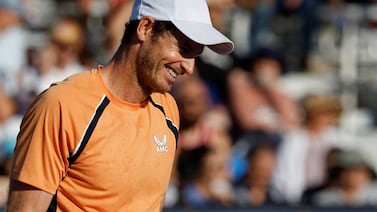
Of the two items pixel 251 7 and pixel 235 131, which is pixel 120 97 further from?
pixel 251 7

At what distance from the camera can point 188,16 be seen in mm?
3129

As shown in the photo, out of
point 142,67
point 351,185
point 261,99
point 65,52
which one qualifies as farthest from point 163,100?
point 65,52

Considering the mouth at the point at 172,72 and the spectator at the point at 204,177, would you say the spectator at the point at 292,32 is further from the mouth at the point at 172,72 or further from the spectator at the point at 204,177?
the mouth at the point at 172,72

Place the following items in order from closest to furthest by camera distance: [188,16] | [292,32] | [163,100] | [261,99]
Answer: [188,16] < [163,100] < [261,99] < [292,32]

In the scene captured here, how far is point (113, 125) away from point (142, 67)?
0.23 metres

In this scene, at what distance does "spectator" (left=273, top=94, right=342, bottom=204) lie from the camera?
285 inches

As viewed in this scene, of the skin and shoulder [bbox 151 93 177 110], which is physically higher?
the skin

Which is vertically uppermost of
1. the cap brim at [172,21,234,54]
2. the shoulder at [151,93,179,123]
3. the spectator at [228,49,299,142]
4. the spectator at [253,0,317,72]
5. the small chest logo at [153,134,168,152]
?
the cap brim at [172,21,234,54]

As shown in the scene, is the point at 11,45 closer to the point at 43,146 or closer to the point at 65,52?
the point at 65,52

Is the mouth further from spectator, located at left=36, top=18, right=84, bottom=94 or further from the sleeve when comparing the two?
spectator, located at left=36, top=18, right=84, bottom=94

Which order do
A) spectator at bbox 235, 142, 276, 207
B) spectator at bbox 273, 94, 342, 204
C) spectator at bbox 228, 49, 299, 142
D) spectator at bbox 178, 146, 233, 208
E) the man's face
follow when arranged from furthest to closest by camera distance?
1. spectator at bbox 228, 49, 299, 142
2. spectator at bbox 273, 94, 342, 204
3. spectator at bbox 235, 142, 276, 207
4. spectator at bbox 178, 146, 233, 208
5. the man's face

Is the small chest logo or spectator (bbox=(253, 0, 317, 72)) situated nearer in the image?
the small chest logo

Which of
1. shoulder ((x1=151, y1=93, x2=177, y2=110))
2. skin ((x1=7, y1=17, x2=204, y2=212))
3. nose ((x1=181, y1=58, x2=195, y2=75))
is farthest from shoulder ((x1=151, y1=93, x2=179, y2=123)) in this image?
nose ((x1=181, y1=58, x2=195, y2=75))

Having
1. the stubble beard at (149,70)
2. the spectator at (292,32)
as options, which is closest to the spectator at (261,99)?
the spectator at (292,32)
